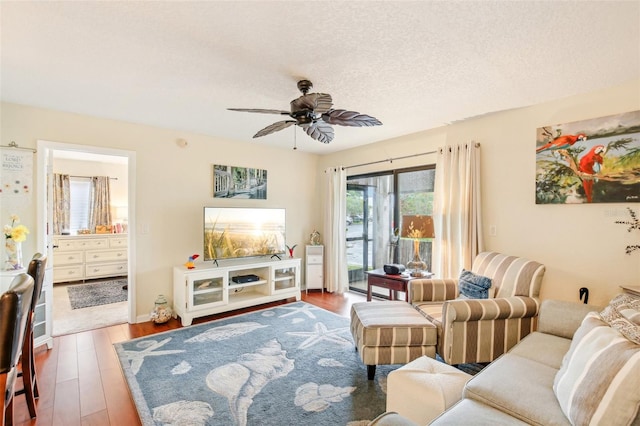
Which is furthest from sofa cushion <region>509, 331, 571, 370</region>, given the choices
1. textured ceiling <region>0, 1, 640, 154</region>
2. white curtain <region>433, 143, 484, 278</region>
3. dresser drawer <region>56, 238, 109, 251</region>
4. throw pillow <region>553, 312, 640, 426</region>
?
dresser drawer <region>56, 238, 109, 251</region>

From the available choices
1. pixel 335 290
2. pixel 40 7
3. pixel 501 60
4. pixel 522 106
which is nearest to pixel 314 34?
pixel 501 60

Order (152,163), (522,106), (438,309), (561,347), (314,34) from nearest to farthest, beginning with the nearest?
(314,34), (561,347), (438,309), (522,106), (152,163)

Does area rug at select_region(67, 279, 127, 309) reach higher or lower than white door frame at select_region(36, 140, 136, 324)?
lower

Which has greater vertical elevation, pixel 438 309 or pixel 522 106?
pixel 522 106

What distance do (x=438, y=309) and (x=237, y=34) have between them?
266 cm

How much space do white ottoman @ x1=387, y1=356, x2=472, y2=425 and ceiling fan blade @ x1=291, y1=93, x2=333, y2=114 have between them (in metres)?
1.77

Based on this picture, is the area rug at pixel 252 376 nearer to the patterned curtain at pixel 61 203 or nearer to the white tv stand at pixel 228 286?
the white tv stand at pixel 228 286

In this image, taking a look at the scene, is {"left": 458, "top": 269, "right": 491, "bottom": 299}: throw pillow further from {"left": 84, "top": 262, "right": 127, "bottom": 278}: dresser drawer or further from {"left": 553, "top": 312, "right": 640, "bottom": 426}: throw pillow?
{"left": 84, "top": 262, "right": 127, "bottom": 278}: dresser drawer

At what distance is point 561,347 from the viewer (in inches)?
75.7

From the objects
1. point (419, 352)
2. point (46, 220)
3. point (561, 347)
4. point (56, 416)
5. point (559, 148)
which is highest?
point (559, 148)

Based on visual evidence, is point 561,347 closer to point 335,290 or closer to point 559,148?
point 559,148

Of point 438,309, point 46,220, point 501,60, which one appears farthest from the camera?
point 46,220

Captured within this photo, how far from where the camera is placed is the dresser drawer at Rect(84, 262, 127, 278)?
18.4ft

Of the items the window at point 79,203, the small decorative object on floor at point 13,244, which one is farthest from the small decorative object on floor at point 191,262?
the window at point 79,203
